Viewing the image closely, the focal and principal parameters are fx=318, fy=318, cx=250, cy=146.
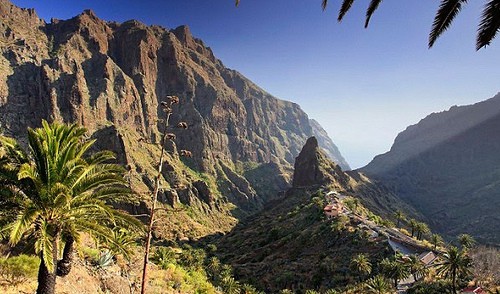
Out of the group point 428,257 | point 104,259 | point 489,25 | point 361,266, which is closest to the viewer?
point 489,25

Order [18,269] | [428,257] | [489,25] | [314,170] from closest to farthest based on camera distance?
[489,25]
[18,269]
[428,257]
[314,170]

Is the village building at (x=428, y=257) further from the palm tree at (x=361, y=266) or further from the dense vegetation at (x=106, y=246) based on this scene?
the palm tree at (x=361, y=266)

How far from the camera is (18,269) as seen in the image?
1509 centimetres

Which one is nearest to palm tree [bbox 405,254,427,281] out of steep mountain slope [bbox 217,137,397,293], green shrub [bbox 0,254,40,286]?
steep mountain slope [bbox 217,137,397,293]

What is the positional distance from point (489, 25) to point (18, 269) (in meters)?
19.7

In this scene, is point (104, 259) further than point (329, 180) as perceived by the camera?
No

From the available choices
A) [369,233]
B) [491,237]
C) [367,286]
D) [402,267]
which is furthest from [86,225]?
[491,237]

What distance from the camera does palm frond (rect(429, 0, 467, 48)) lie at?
627 centimetres

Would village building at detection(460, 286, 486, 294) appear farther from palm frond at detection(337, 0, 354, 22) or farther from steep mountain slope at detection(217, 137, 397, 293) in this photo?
palm frond at detection(337, 0, 354, 22)

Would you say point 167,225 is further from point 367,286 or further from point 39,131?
point 39,131

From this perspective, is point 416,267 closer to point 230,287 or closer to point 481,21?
point 230,287

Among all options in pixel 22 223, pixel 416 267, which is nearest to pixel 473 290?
pixel 416 267

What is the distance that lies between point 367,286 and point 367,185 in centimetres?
13960

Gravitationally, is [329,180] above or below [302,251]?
above
